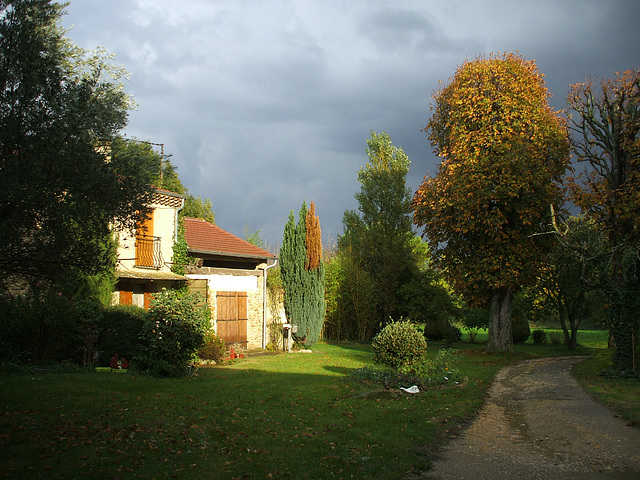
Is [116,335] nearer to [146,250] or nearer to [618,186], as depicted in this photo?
[146,250]

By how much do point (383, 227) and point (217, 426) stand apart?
25.0m

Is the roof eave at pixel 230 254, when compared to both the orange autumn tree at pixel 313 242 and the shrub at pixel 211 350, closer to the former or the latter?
the orange autumn tree at pixel 313 242

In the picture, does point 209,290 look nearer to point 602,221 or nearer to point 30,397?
point 30,397

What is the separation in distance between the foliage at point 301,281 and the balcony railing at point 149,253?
17.9 feet

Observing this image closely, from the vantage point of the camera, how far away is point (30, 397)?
8.25 meters

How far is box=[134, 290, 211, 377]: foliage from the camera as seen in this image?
39.7ft

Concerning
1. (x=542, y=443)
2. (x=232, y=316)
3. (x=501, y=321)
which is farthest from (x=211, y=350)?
(x=501, y=321)

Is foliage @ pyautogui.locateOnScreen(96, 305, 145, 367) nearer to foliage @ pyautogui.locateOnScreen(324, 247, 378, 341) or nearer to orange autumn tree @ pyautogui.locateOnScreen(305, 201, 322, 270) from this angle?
orange autumn tree @ pyautogui.locateOnScreen(305, 201, 322, 270)

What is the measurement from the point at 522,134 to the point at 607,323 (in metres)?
7.60

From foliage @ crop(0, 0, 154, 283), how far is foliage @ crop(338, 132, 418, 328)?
847 inches

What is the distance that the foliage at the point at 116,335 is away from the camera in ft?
43.4

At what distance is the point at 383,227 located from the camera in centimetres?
3125

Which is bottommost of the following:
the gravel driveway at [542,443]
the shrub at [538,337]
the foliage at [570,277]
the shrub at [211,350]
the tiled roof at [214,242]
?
the shrub at [538,337]

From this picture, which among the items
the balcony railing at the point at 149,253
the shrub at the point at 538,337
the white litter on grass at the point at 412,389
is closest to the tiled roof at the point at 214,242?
the balcony railing at the point at 149,253
